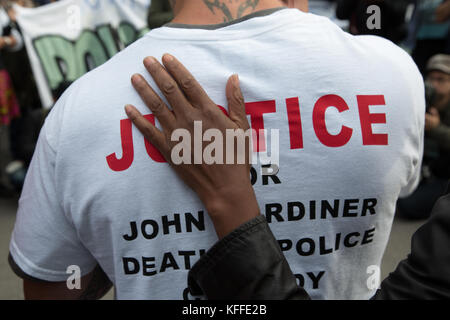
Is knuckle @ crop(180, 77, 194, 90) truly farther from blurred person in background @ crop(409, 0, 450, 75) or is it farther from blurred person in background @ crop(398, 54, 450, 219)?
blurred person in background @ crop(409, 0, 450, 75)

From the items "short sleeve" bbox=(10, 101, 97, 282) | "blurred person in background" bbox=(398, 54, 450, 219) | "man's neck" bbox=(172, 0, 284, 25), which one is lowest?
"blurred person in background" bbox=(398, 54, 450, 219)

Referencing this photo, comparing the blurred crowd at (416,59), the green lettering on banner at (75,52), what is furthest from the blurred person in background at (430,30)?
the green lettering on banner at (75,52)

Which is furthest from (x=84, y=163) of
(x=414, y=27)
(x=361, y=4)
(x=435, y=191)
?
(x=414, y=27)

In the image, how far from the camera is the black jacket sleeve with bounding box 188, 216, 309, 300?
28.3 inches

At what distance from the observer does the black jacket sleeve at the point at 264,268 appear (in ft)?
2.01

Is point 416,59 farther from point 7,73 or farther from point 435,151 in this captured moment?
point 7,73

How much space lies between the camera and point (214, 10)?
87 centimetres

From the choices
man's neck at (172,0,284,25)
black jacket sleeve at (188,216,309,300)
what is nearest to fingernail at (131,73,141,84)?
man's neck at (172,0,284,25)

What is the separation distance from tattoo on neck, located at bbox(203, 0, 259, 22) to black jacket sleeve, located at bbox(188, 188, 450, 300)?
415 mm

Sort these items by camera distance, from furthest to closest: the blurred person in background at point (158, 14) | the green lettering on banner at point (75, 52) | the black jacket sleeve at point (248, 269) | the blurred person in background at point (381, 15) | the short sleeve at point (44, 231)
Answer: the green lettering on banner at point (75, 52) < the blurred person in background at point (381, 15) < the blurred person in background at point (158, 14) < the short sleeve at point (44, 231) < the black jacket sleeve at point (248, 269)

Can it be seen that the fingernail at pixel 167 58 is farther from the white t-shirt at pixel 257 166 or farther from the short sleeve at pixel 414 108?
the short sleeve at pixel 414 108

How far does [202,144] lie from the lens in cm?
80

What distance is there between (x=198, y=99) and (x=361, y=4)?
278 cm

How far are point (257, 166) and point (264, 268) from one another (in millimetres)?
201
